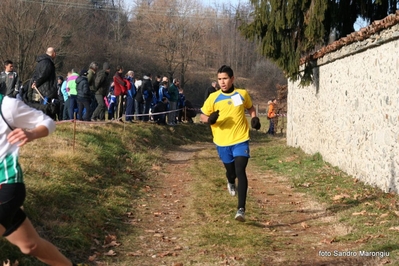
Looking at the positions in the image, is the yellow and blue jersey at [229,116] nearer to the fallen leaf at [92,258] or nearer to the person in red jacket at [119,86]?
the fallen leaf at [92,258]

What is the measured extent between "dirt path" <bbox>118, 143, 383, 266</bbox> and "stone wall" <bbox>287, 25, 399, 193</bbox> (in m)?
1.31

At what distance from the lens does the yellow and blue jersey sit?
26.0 ft

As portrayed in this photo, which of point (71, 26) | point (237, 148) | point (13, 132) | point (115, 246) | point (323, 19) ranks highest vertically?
point (71, 26)

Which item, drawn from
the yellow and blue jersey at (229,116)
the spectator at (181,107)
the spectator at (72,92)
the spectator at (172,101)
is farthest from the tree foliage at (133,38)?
the yellow and blue jersey at (229,116)

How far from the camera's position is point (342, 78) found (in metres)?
12.3

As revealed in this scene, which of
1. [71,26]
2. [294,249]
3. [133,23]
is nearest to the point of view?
[294,249]

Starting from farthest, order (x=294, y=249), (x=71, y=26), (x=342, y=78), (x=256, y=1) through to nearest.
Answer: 1. (x=71, y=26)
2. (x=256, y=1)
3. (x=342, y=78)
4. (x=294, y=249)

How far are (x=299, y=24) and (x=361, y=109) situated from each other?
531cm

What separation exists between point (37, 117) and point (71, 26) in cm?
4254

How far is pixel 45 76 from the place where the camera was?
40.9 ft

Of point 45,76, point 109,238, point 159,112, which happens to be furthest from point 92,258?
point 159,112

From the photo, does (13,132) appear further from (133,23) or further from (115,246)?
(133,23)

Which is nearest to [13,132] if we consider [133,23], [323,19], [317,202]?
[317,202]

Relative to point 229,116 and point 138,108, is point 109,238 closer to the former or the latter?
point 229,116
